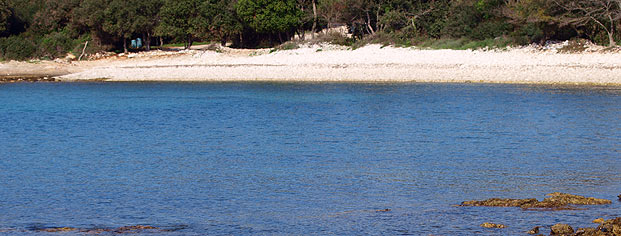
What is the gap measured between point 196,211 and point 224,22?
45522 millimetres

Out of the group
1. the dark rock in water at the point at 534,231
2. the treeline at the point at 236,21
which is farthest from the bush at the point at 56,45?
the dark rock in water at the point at 534,231

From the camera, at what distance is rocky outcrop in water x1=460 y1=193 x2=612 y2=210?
36.7 ft

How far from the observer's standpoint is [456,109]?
26.8 meters

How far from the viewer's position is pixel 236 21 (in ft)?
186

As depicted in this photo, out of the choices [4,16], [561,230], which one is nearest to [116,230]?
[561,230]

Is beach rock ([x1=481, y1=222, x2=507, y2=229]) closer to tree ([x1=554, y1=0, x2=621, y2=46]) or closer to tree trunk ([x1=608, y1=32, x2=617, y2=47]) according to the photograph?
tree trunk ([x1=608, y1=32, x2=617, y2=47])

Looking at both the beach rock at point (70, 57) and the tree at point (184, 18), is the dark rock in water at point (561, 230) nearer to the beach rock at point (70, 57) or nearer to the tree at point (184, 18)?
the tree at point (184, 18)

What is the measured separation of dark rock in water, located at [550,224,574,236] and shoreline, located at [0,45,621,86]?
2534 cm

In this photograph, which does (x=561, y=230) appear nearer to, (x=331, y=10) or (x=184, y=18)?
(x=331, y=10)

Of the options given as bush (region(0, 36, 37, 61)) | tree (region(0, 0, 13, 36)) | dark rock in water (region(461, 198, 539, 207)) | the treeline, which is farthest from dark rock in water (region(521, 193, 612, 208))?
tree (region(0, 0, 13, 36))

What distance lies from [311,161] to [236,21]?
1633 inches

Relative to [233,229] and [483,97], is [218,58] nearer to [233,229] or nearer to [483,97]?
[483,97]

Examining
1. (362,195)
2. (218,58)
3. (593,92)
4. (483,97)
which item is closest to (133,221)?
(362,195)

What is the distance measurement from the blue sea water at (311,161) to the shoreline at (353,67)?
406cm
